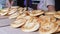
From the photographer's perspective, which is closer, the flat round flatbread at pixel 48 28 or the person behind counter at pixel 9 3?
the flat round flatbread at pixel 48 28

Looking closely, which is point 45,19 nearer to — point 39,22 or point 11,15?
point 39,22

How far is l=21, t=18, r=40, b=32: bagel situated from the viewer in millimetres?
558

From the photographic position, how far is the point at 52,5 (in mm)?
1045

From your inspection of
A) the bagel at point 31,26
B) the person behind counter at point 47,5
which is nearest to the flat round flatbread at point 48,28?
the bagel at point 31,26

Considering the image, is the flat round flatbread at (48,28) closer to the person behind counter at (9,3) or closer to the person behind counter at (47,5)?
the person behind counter at (47,5)

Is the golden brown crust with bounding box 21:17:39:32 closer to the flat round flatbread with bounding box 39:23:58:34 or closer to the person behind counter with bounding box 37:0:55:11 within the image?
the flat round flatbread with bounding box 39:23:58:34

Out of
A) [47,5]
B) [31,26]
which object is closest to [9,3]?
[47,5]

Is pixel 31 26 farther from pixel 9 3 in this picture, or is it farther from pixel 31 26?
pixel 9 3

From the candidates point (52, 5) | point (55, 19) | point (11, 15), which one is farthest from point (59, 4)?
point (55, 19)

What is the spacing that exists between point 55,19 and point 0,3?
837mm

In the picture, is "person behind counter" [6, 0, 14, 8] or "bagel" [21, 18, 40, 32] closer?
"bagel" [21, 18, 40, 32]

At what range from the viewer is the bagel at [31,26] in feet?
1.83

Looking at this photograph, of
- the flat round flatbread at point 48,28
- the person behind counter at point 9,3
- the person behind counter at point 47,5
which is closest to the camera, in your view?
the flat round flatbread at point 48,28

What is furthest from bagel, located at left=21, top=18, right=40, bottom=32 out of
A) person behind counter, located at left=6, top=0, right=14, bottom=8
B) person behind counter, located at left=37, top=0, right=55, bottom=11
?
person behind counter, located at left=6, top=0, right=14, bottom=8
